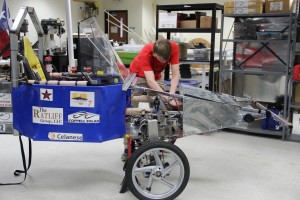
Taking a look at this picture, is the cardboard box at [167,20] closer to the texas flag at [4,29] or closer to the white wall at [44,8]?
the texas flag at [4,29]

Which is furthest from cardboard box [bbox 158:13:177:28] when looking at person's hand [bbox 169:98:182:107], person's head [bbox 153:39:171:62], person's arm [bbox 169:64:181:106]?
person's hand [bbox 169:98:182:107]

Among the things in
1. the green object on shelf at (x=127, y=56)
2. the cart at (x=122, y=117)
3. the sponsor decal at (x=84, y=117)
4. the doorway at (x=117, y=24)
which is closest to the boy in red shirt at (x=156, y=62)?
the cart at (x=122, y=117)

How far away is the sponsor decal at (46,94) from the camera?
2.73m

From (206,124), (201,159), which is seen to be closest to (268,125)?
(201,159)

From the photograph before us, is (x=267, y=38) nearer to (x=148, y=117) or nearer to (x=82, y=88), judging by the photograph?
(x=148, y=117)

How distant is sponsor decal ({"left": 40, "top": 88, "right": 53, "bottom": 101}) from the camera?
2.73 metres

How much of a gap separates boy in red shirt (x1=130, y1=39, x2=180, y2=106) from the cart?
0.24 meters

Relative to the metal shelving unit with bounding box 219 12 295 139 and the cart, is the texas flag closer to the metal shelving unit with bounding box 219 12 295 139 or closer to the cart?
the cart

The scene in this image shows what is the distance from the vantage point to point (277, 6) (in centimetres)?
485

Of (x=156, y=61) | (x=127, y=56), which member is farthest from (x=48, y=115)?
(x=127, y=56)

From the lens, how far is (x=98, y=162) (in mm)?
3916

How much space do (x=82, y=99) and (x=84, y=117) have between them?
138mm

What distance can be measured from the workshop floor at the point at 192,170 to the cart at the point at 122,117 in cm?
36

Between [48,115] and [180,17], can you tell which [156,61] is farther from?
[180,17]
